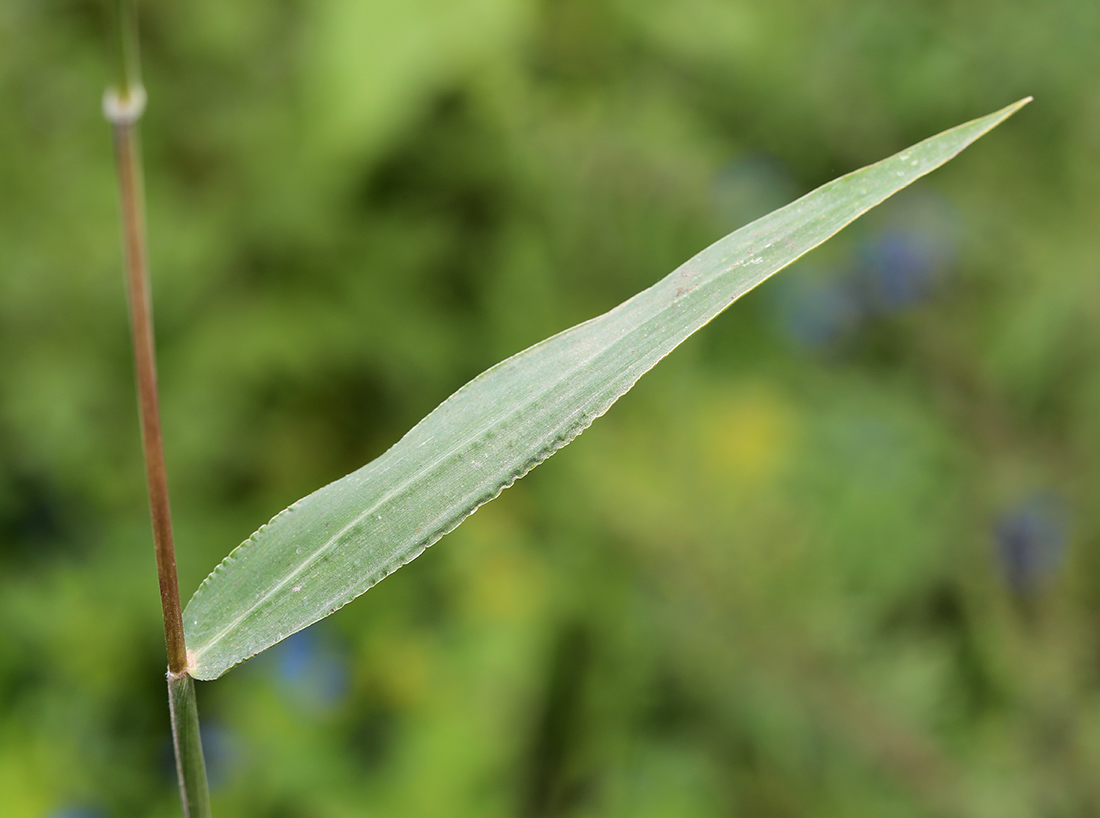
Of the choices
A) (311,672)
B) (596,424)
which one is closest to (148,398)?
(311,672)

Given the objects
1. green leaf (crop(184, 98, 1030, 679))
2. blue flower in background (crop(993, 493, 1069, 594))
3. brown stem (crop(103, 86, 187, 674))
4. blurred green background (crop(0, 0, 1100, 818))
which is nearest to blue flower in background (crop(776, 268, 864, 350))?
blurred green background (crop(0, 0, 1100, 818))

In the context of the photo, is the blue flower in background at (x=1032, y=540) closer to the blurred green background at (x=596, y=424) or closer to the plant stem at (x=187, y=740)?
the blurred green background at (x=596, y=424)

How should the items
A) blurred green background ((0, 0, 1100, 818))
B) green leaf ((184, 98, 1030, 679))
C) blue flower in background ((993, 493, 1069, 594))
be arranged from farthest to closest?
blue flower in background ((993, 493, 1069, 594))
blurred green background ((0, 0, 1100, 818))
green leaf ((184, 98, 1030, 679))

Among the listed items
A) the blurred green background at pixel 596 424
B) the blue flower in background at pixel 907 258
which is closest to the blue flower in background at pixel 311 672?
the blurred green background at pixel 596 424

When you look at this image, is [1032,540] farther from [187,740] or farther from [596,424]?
[187,740]

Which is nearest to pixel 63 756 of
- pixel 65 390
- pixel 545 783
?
pixel 65 390

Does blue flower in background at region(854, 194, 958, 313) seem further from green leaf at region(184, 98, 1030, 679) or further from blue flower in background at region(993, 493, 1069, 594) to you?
green leaf at region(184, 98, 1030, 679)
